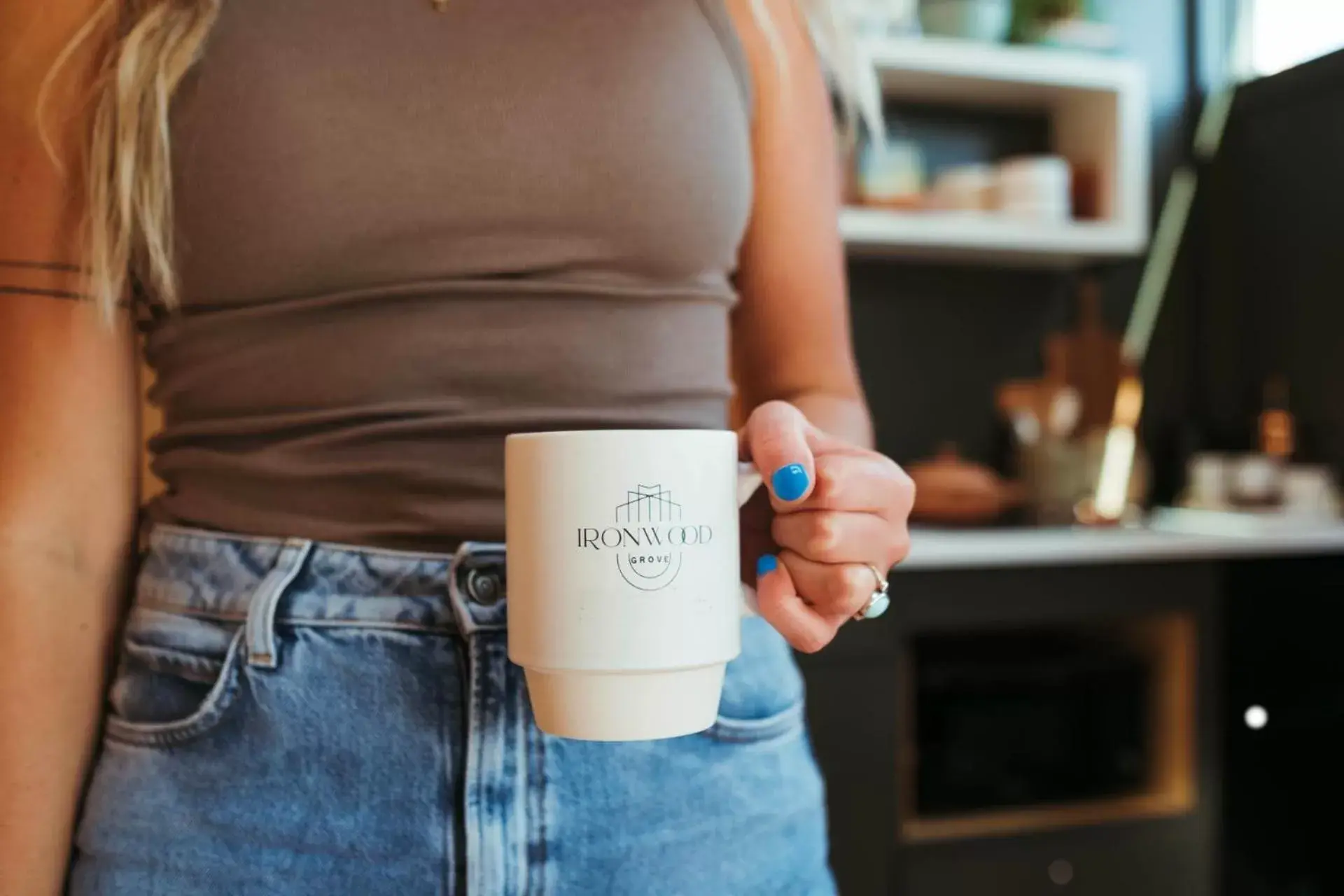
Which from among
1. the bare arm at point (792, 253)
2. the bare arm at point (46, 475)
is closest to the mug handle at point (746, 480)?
the bare arm at point (792, 253)

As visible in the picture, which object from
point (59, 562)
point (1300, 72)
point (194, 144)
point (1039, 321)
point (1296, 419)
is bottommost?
point (59, 562)

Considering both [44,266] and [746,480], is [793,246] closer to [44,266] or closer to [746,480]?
[746,480]

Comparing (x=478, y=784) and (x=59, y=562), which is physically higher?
(x=59, y=562)

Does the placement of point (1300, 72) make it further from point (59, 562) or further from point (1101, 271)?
point (59, 562)

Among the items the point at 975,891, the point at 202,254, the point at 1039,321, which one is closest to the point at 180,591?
the point at 202,254

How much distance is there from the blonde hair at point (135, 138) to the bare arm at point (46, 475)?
1 centimetres

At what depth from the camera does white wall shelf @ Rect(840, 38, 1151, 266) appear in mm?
1968

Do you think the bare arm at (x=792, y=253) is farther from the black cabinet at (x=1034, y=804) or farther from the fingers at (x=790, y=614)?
the black cabinet at (x=1034, y=804)

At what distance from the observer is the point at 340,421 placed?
0.56 m

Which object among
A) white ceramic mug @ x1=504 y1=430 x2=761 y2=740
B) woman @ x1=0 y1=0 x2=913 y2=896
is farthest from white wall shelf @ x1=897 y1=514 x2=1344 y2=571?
white ceramic mug @ x1=504 y1=430 x2=761 y2=740

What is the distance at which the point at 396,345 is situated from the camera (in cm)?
56

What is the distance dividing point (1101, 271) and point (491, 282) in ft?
6.76

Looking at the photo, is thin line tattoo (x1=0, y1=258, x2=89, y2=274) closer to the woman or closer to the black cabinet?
Answer: the woman

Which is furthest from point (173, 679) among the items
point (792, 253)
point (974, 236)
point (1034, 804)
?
point (974, 236)
